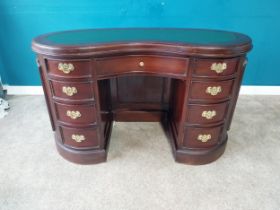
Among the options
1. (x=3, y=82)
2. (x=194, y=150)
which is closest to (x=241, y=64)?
(x=194, y=150)

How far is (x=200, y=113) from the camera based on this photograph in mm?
1293

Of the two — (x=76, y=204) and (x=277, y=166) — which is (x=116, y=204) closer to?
(x=76, y=204)

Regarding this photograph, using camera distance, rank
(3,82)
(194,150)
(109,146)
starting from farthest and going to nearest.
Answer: (3,82)
(109,146)
(194,150)

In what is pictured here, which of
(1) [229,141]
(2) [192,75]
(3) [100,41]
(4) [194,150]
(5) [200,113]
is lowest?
(1) [229,141]

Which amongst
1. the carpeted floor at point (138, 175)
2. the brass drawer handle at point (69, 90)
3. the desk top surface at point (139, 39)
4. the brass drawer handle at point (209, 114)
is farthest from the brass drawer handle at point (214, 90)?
the brass drawer handle at point (69, 90)

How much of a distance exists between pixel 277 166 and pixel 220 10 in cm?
142

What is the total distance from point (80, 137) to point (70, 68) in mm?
488

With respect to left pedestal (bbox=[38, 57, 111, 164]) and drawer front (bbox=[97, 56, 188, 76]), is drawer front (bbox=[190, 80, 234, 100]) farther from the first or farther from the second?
left pedestal (bbox=[38, 57, 111, 164])

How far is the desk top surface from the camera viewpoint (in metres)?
1.12

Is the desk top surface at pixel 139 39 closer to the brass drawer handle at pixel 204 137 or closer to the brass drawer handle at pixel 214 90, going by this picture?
the brass drawer handle at pixel 214 90

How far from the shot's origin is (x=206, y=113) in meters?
1.29

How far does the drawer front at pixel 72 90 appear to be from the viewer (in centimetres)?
120

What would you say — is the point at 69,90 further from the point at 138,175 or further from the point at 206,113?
the point at 206,113

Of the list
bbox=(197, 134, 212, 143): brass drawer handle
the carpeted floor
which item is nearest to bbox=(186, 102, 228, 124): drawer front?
bbox=(197, 134, 212, 143): brass drawer handle
